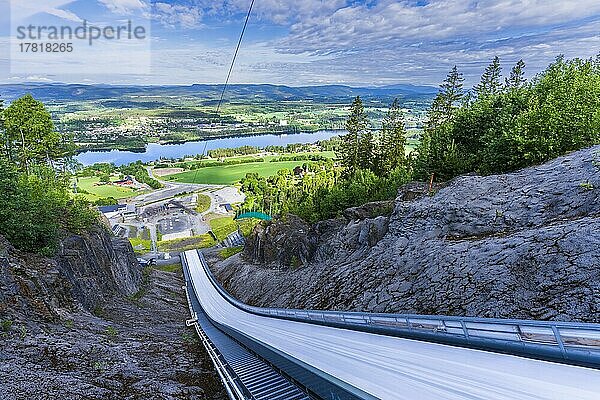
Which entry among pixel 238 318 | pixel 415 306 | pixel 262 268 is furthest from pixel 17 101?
pixel 415 306

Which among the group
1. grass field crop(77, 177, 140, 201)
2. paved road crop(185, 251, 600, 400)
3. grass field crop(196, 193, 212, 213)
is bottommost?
grass field crop(196, 193, 212, 213)

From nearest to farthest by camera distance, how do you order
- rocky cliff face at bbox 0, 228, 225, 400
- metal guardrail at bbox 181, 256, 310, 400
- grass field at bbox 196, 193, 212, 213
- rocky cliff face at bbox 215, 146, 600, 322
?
1. metal guardrail at bbox 181, 256, 310, 400
2. rocky cliff face at bbox 215, 146, 600, 322
3. rocky cliff face at bbox 0, 228, 225, 400
4. grass field at bbox 196, 193, 212, 213

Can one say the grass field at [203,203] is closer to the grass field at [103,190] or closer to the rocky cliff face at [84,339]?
the grass field at [103,190]

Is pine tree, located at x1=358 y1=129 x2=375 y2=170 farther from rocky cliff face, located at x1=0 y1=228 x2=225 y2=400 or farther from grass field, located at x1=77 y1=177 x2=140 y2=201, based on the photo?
grass field, located at x1=77 y1=177 x2=140 y2=201

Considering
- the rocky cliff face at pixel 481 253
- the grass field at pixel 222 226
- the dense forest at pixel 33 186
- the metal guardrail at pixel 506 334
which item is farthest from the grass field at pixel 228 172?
the metal guardrail at pixel 506 334

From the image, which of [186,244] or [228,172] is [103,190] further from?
[186,244]

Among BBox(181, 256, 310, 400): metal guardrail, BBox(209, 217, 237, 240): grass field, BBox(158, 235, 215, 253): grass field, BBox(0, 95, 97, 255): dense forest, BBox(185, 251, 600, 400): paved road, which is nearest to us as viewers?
BBox(185, 251, 600, 400): paved road

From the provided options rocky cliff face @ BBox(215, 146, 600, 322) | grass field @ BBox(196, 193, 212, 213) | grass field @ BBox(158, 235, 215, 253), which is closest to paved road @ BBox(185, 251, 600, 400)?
rocky cliff face @ BBox(215, 146, 600, 322)
